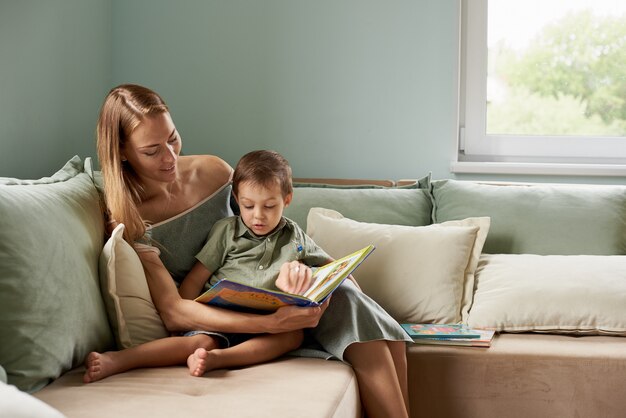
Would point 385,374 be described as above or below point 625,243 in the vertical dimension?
below

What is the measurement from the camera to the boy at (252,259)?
192 centimetres

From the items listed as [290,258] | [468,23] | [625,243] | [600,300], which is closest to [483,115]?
[468,23]

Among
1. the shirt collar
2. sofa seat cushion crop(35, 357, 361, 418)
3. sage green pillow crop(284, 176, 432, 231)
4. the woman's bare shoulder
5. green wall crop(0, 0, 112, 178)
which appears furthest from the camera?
sage green pillow crop(284, 176, 432, 231)

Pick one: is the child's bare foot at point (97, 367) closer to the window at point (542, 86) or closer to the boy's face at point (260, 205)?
the boy's face at point (260, 205)

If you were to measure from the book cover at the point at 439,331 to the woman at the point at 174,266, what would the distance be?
0.51 ft

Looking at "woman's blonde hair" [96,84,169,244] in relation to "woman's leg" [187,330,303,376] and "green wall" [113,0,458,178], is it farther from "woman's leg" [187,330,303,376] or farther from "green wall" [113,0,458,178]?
"green wall" [113,0,458,178]

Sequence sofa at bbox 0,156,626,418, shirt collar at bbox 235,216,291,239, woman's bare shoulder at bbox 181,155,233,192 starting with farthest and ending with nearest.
A: woman's bare shoulder at bbox 181,155,233,192
shirt collar at bbox 235,216,291,239
sofa at bbox 0,156,626,418

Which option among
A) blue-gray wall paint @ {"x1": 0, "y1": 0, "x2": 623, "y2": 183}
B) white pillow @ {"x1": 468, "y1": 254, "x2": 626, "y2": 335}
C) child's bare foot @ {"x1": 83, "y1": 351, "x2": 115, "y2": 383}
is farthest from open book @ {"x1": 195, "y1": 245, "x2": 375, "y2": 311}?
blue-gray wall paint @ {"x1": 0, "y1": 0, "x2": 623, "y2": 183}

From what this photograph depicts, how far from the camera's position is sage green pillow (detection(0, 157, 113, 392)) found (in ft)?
5.49

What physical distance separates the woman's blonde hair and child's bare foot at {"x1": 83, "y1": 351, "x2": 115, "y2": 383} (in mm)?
334

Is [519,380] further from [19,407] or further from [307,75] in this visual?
[307,75]

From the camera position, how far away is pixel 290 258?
2.12 metres

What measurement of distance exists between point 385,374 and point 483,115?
1.53 m

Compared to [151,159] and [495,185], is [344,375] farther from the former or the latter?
[495,185]
